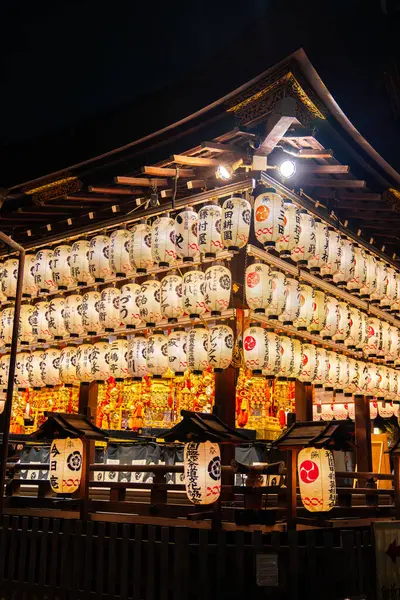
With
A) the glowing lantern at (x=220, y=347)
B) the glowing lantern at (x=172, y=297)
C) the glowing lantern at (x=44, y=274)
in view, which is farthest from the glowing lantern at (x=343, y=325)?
the glowing lantern at (x=44, y=274)

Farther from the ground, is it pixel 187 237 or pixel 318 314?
pixel 187 237

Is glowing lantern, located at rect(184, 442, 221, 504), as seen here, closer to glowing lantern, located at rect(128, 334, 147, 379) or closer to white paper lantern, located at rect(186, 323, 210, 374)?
white paper lantern, located at rect(186, 323, 210, 374)

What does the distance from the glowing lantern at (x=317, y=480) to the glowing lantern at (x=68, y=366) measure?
5.70 m

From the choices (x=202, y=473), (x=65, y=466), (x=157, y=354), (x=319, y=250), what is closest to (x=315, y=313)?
(x=319, y=250)

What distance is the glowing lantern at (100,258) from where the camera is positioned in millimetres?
12117

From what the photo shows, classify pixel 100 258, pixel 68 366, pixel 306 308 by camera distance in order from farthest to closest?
pixel 68 366 < pixel 100 258 < pixel 306 308

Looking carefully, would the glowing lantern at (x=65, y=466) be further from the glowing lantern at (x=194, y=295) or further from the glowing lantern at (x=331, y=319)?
the glowing lantern at (x=331, y=319)

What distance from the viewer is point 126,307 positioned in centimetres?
1173

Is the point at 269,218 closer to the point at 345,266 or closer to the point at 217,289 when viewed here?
the point at 217,289

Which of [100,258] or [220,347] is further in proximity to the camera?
[100,258]

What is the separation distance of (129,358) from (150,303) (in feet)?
3.84

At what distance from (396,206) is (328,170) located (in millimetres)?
2767

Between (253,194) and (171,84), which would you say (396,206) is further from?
(171,84)

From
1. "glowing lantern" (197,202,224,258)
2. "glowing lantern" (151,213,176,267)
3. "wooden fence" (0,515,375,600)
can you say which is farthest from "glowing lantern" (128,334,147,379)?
"wooden fence" (0,515,375,600)
